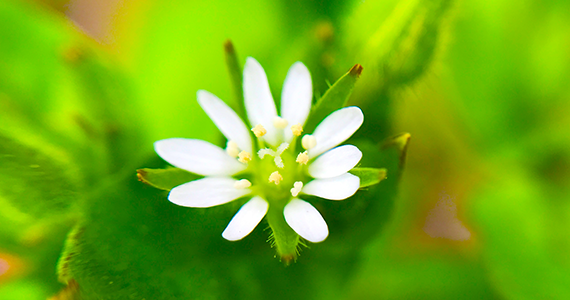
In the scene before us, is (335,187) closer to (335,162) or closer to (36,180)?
(335,162)

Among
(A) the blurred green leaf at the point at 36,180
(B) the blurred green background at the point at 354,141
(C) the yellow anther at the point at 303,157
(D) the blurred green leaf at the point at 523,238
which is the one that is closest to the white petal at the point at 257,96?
(C) the yellow anther at the point at 303,157

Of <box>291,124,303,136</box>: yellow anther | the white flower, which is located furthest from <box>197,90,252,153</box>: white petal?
<box>291,124,303,136</box>: yellow anther

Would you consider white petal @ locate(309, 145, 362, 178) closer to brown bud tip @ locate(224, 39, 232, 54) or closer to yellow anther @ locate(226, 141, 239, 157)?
yellow anther @ locate(226, 141, 239, 157)

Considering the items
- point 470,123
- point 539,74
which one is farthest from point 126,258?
point 539,74

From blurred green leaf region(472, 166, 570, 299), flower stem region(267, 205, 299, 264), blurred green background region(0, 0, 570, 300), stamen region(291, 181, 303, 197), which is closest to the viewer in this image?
flower stem region(267, 205, 299, 264)

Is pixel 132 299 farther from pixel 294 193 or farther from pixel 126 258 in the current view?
pixel 294 193

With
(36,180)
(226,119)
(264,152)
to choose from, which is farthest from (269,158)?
(36,180)

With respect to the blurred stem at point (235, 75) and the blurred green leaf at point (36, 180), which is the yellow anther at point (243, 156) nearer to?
the blurred stem at point (235, 75)
